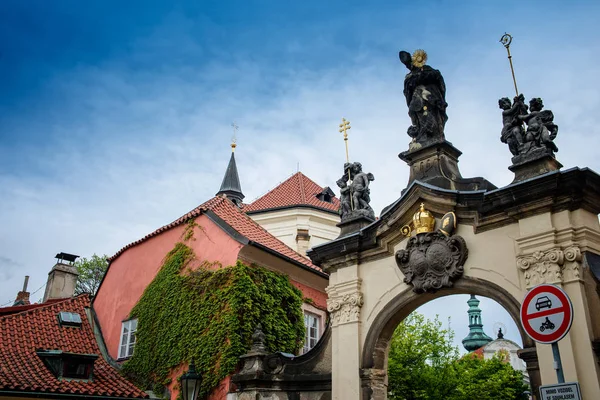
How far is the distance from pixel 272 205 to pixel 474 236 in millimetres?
16541

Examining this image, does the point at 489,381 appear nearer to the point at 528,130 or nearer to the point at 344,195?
the point at 344,195

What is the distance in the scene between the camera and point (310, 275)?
16.1 m

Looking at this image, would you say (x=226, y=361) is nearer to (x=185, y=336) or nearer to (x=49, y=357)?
(x=185, y=336)

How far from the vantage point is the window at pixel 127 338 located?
52.6ft

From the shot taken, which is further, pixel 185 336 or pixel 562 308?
pixel 185 336

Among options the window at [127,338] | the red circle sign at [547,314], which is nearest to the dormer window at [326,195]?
the window at [127,338]

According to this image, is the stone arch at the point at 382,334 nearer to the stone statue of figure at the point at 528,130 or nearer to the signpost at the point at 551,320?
the stone statue of figure at the point at 528,130

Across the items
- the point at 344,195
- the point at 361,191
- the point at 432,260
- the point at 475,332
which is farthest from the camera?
the point at 475,332

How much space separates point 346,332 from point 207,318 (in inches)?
178

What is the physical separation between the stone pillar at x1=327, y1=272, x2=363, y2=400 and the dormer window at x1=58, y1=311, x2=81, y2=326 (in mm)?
8458

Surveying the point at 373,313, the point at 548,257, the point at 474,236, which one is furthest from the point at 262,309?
the point at 548,257

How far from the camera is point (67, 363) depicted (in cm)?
1366

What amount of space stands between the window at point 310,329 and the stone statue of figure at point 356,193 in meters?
4.71

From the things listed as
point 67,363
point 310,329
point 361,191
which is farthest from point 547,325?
point 67,363
